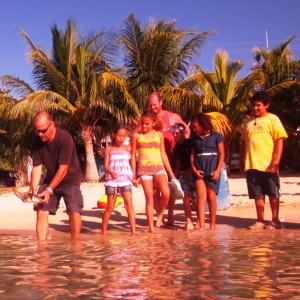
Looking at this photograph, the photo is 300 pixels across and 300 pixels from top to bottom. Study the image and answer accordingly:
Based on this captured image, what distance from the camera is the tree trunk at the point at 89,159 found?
20906 millimetres

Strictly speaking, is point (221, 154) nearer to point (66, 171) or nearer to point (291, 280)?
point (66, 171)

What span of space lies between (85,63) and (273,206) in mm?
14003

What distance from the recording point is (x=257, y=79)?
20.8 m

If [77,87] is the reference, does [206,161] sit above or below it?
below

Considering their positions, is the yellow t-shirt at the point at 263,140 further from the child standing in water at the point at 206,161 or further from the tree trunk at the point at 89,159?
the tree trunk at the point at 89,159

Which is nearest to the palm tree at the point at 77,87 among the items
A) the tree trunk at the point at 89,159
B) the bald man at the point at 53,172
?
the tree trunk at the point at 89,159

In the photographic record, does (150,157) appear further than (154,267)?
Yes

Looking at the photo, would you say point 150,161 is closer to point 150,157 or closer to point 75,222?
point 150,157

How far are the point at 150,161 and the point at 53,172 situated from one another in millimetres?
1532

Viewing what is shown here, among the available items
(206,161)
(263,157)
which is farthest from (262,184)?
(206,161)

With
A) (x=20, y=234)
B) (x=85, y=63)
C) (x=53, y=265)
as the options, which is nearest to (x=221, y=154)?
(x=20, y=234)

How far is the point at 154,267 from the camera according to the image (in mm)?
4391

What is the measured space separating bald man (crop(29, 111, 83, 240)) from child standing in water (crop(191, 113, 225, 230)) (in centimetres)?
183

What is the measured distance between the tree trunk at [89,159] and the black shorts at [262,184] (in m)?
13.5
